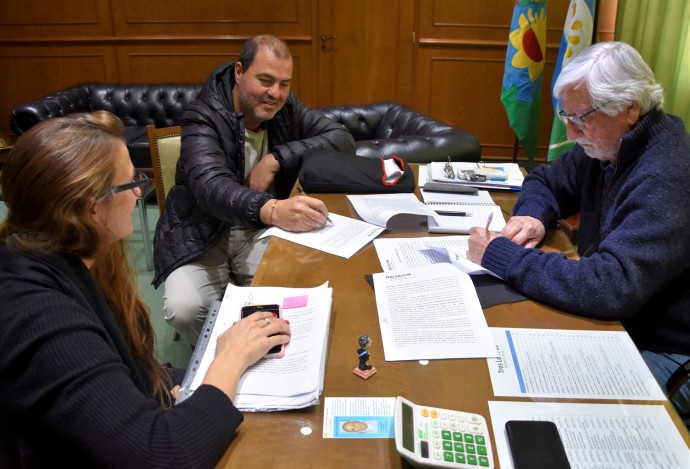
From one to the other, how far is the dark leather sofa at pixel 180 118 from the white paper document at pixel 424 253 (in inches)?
48.9

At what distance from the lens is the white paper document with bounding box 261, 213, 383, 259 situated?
1579mm

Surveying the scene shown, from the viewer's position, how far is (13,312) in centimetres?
81

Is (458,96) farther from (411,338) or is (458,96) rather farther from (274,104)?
(411,338)

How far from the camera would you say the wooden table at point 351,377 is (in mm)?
878

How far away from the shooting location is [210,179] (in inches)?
73.2

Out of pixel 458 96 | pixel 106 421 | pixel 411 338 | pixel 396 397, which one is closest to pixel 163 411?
pixel 106 421

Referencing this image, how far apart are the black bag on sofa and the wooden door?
3162mm

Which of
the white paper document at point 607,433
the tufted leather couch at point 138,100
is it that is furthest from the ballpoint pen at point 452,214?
the tufted leather couch at point 138,100

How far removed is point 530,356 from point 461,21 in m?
4.25

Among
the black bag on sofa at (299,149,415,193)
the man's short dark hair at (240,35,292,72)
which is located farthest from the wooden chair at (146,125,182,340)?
the black bag on sofa at (299,149,415,193)

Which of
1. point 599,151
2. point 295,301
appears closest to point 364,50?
point 599,151

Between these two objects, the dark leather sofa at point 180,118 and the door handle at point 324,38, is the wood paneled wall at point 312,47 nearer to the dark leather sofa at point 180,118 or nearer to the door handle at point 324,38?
the door handle at point 324,38

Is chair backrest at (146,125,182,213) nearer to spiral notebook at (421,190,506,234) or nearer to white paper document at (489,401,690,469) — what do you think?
spiral notebook at (421,190,506,234)

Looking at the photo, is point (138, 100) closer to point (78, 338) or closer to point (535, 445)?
point (78, 338)
